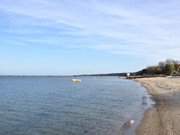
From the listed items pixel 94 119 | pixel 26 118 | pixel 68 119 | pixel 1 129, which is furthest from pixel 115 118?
pixel 1 129

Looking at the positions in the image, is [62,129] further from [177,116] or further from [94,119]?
[177,116]

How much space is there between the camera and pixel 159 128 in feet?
60.7

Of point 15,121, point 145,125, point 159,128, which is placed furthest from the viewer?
point 15,121

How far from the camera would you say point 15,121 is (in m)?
22.2

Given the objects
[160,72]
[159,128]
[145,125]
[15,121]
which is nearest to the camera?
[159,128]

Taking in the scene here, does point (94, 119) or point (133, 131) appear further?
point (94, 119)

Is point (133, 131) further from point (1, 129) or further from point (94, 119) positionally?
point (1, 129)

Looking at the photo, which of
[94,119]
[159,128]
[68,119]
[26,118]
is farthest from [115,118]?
[26,118]

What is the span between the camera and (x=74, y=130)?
1880cm

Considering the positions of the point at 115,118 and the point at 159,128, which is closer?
the point at 159,128

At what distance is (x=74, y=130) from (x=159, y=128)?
531 centimetres

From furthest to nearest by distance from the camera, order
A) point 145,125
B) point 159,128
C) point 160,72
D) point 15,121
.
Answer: point 160,72
point 15,121
point 145,125
point 159,128

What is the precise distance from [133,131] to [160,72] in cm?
16090

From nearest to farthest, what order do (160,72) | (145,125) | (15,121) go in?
(145,125) < (15,121) < (160,72)
